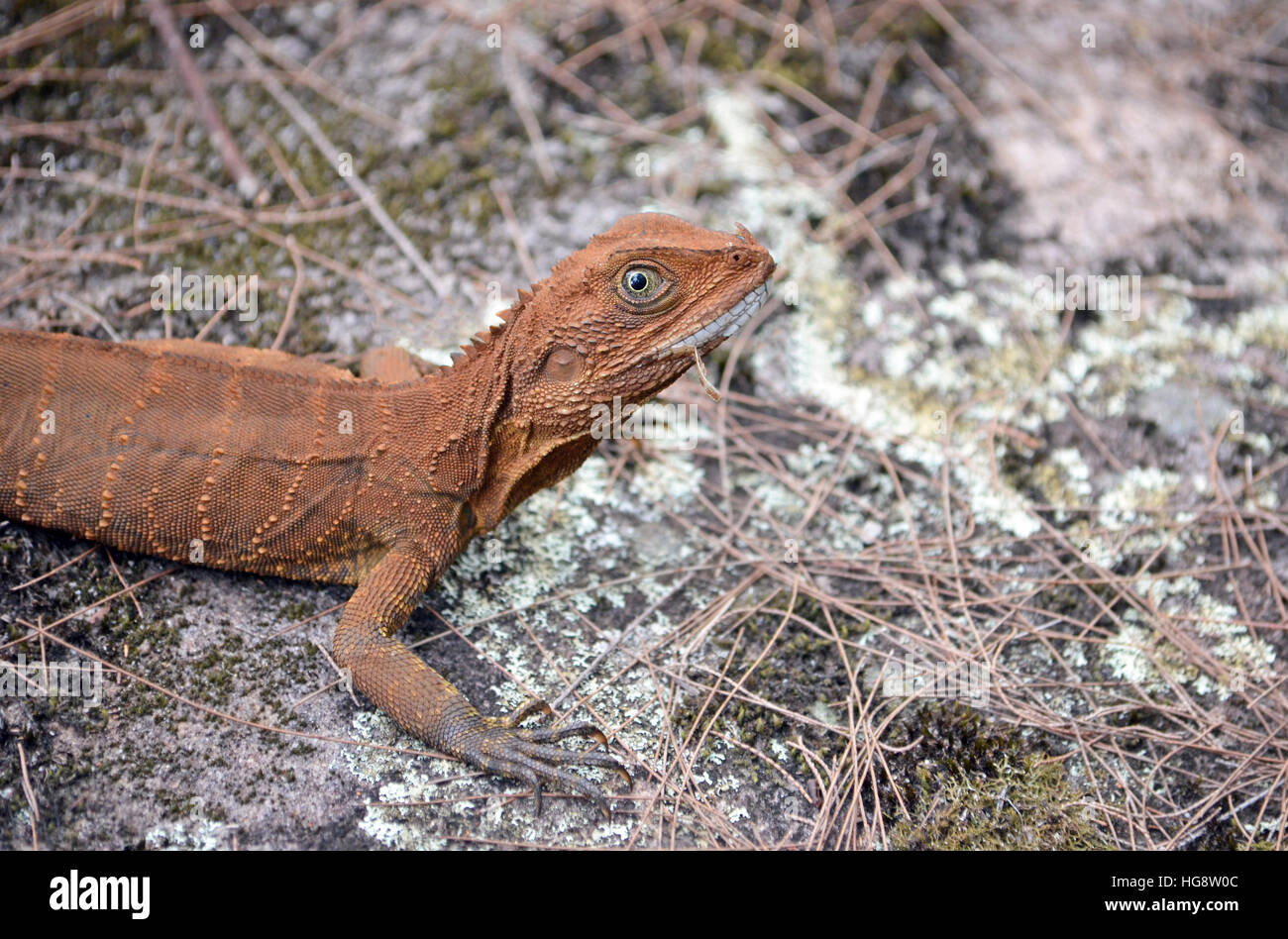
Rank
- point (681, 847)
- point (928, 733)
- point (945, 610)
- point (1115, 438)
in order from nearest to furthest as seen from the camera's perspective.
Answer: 1. point (681, 847)
2. point (928, 733)
3. point (945, 610)
4. point (1115, 438)

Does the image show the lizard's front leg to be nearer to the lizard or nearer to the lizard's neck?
the lizard

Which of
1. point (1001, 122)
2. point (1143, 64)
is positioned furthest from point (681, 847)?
point (1143, 64)

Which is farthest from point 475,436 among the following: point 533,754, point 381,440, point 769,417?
A: point 769,417

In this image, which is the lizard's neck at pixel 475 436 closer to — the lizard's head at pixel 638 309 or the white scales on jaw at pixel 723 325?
the lizard's head at pixel 638 309

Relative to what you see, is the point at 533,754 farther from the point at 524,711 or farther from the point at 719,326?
the point at 719,326
